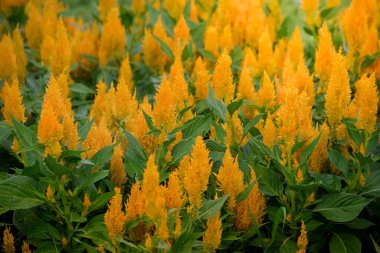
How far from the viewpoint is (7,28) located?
463 centimetres

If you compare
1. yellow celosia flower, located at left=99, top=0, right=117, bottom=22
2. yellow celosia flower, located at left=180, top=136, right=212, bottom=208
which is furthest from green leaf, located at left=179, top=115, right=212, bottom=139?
yellow celosia flower, located at left=99, top=0, right=117, bottom=22

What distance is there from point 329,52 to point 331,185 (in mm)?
1111

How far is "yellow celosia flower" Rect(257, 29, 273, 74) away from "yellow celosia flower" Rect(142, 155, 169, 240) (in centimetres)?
188

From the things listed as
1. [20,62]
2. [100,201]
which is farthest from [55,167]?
[20,62]

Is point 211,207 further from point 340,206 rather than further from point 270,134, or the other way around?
point 340,206

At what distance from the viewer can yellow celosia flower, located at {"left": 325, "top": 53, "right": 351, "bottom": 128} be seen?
250cm

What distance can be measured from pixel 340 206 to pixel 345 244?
0.23 meters

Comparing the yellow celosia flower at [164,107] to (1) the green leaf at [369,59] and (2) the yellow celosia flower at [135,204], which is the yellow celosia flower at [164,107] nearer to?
(2) the yellow celosia flower at [135,204]

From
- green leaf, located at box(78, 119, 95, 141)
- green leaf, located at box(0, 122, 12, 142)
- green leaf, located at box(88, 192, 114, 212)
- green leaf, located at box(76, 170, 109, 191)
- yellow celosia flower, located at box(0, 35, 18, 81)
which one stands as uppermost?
yellow celosia flower, located at box(0, 35, 18, 81)

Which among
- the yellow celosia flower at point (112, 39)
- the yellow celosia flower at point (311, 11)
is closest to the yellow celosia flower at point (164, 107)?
the yellow celosia flower at point (112, 39)

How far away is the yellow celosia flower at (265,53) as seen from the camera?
3.48 metres

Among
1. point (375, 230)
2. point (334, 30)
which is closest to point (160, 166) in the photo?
point (375, 230)

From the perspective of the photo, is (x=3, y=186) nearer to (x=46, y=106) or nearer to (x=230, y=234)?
(x=46, y=106)

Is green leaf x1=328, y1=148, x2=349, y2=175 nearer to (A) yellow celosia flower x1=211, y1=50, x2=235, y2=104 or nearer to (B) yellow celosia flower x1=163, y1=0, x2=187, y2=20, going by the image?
(A) yellow celosia flower x1=211, y1=50, x2=235, y2=104
